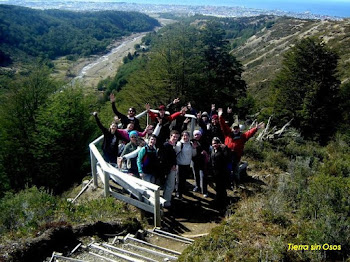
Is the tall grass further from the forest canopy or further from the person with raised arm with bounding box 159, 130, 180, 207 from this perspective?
the forest canopy

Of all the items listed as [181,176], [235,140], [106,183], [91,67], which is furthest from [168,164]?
[91,67]

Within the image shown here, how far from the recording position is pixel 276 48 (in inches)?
3351

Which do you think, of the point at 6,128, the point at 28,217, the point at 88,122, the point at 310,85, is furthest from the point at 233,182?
the point at 310,85

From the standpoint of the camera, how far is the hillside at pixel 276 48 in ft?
174

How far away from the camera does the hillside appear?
52916mm

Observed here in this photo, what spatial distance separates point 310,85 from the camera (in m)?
23.2

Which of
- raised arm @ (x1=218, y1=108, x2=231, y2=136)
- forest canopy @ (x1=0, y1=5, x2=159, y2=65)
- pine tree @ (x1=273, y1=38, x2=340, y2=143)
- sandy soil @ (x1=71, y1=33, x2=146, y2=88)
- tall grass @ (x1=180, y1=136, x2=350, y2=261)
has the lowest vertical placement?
sandy soil @ (x1=71, y1=33, x2=146, y2=88)

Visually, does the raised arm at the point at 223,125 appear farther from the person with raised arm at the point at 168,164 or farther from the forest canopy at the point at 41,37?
the forest canopy at the point at 41,37

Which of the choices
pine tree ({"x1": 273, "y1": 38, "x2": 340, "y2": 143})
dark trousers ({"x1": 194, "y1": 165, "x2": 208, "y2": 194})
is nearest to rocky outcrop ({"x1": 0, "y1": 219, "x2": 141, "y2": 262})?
dark trousers ({"x1": 194, "y1": 165, "x2": 208, "y2": 194})

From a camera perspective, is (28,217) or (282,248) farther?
(28,217)

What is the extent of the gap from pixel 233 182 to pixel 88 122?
44.9ft

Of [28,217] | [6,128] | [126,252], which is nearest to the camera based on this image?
[126,252]

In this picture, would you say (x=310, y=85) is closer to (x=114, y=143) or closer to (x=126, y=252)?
(x=114, y=143)

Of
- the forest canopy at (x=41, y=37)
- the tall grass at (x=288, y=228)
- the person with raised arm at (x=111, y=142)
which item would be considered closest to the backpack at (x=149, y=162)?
the person with raised arm at (x=111, y=142)
